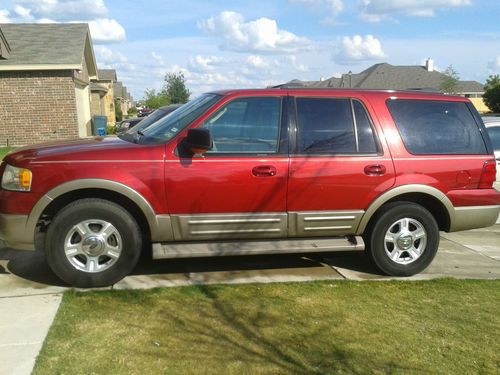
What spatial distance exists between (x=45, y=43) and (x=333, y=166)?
17.4 metres

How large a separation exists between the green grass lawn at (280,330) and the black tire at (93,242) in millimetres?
200

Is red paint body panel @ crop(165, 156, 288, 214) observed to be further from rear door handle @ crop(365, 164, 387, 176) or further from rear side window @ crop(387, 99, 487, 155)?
rear side window @ crop(387, 99, 487, 155)

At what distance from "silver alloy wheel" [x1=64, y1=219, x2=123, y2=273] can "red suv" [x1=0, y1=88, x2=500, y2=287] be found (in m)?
0.01

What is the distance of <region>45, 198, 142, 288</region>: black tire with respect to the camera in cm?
466

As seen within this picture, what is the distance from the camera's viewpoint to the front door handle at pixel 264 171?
489 centimetres

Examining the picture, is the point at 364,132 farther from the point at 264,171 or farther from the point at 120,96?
the point at 120,96

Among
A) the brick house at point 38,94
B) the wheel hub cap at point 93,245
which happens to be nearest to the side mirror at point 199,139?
the wheel hub cap at point 93,245

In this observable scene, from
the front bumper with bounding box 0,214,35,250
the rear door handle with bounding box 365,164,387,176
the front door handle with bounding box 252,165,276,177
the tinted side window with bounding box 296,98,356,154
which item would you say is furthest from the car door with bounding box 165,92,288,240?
the front bumper with bounding box 0,214,35,250

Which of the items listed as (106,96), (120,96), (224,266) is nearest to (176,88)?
(120,96)

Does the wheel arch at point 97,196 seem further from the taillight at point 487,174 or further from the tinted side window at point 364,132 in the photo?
the taillight at point 487,174

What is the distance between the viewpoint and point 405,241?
17.7ft

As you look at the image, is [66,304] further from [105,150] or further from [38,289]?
[105,150]

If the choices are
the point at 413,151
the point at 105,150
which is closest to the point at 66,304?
the point at 105,150

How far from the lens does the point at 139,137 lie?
5230mm
